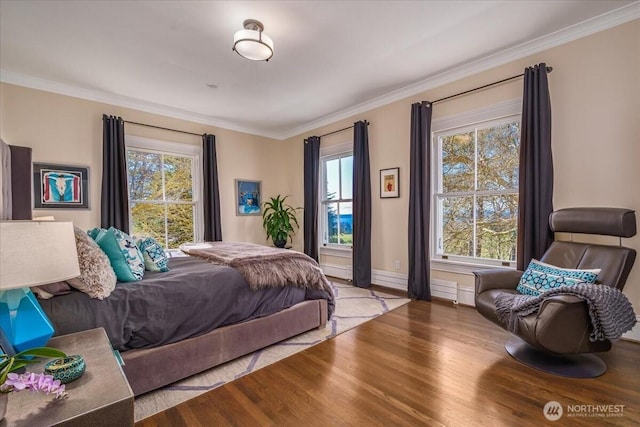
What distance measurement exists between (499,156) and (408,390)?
2.69m

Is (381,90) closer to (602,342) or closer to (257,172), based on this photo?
(257,172)

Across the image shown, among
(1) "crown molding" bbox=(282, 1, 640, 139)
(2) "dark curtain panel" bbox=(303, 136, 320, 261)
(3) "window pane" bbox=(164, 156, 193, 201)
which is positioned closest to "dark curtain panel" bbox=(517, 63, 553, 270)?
(1) "crown molding" bbox=(282, 1, 640, 139)

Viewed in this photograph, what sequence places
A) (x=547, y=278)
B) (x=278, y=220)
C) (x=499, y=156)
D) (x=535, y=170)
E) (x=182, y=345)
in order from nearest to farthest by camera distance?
1. (x=182, y=345)
2. (x=547, y=278)
3. (x=535, y=170)
4. (x=499, y=156)
5. (x=278, y=220)

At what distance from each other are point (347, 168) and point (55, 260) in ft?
14.0

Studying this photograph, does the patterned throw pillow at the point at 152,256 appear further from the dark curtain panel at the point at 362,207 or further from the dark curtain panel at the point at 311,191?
the dark curtain panel at the point at 311,191

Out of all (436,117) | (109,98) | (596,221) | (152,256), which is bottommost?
(152,256)

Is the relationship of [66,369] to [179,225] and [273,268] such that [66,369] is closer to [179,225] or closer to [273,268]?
[273,268]

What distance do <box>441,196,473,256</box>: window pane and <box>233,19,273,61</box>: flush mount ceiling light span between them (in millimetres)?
2699

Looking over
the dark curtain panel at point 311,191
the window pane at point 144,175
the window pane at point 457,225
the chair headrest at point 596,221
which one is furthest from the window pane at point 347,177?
the window pane at point 144,175

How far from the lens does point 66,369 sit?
37.9 inches

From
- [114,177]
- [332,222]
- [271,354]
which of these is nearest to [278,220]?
[332,222]

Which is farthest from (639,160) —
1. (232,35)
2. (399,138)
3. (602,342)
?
(232,35)

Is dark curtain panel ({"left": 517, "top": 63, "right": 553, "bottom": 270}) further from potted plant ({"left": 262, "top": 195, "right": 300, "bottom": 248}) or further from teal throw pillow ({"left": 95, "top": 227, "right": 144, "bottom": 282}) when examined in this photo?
potted plant ({"left": 262, "top": 195, "right": 300, "bottom": 248})

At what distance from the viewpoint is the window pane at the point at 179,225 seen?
14.7 ft
